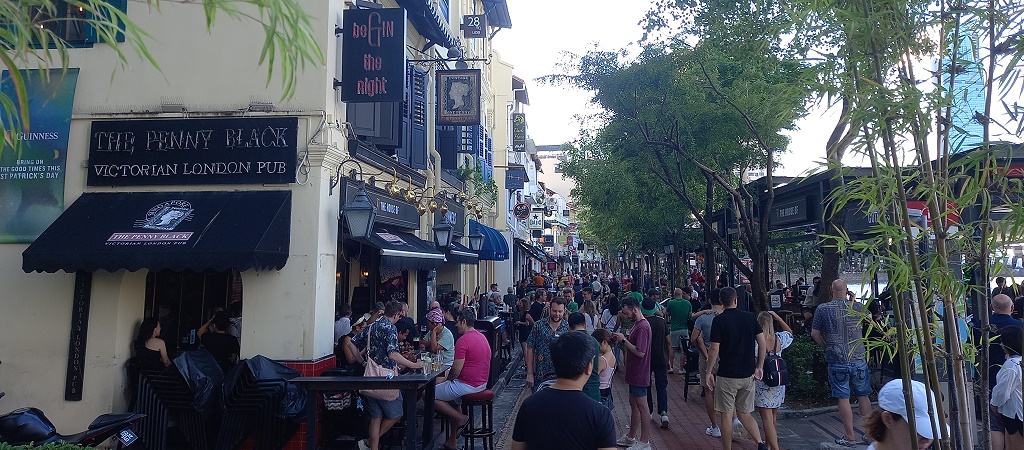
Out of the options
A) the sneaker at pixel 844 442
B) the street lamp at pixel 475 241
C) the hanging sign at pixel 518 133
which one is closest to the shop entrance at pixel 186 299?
the sneaker at pixel 844 442

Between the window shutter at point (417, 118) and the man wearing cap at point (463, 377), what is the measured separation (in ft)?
19.6

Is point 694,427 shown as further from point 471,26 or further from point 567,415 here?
point 471,26

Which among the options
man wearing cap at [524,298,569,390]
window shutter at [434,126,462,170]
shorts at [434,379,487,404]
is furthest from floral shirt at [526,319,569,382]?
window shutter at [434,126,462,170]

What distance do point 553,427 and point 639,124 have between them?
10553mm

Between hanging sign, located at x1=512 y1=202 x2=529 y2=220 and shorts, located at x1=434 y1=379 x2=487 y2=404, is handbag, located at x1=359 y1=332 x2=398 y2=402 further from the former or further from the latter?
hanging sign, located at x1=512 y1=202 x2=529 y2=220

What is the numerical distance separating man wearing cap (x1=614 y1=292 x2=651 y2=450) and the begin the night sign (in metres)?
4.33

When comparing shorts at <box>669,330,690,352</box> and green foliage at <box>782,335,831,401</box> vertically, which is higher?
shorts at <box>669,330,690,352</box>

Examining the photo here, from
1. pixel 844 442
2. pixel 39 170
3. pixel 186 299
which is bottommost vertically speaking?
pixel 844 442

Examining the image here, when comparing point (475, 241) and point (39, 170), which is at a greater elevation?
point (39, 170)

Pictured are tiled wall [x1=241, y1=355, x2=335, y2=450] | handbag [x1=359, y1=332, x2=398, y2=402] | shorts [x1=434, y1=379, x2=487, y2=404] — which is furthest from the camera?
tiled wall [x1=241, y1=355, x2=335, y2=450]

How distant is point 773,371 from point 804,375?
10.7 ft

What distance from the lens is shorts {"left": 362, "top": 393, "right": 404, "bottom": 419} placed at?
7.44m

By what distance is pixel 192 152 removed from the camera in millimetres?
8648

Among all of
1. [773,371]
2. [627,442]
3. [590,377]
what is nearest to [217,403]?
[590,377]
